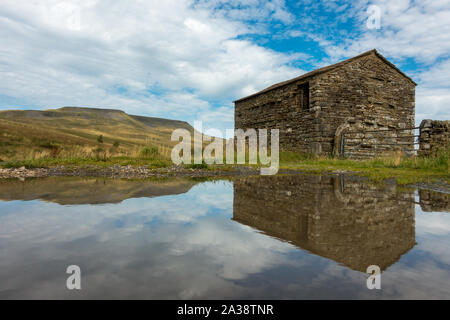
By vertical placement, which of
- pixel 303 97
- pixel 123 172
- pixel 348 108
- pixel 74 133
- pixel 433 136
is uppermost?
pixel 74 133

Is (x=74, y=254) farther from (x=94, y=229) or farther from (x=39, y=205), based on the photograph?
(x=39, y=205)

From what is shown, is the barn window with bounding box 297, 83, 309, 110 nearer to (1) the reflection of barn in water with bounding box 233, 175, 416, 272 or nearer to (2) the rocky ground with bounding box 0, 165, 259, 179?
(2) the rocky ground with bounding box 0, 165, 259, 179

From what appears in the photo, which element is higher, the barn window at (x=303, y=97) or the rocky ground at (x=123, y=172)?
the barn window at (x=303, y=97)

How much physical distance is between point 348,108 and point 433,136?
4.82 m

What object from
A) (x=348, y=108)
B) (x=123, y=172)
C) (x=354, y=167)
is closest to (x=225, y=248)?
(x=123, y=172)

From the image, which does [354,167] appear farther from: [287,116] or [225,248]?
[225,248]

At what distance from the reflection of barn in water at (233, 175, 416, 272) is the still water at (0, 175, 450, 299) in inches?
0.5

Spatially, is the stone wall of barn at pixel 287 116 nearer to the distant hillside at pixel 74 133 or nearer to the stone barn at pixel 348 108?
the stone barn at pixel 348 108

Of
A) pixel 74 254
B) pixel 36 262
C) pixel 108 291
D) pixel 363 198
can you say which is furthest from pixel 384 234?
pixel 36 262

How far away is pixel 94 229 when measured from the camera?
2.40m

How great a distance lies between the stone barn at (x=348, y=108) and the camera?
1450cm

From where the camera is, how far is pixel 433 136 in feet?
35.3

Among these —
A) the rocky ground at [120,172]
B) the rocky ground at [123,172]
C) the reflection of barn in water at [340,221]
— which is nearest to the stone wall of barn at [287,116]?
the rocky ground at [123,172]

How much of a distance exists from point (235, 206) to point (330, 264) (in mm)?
1898
